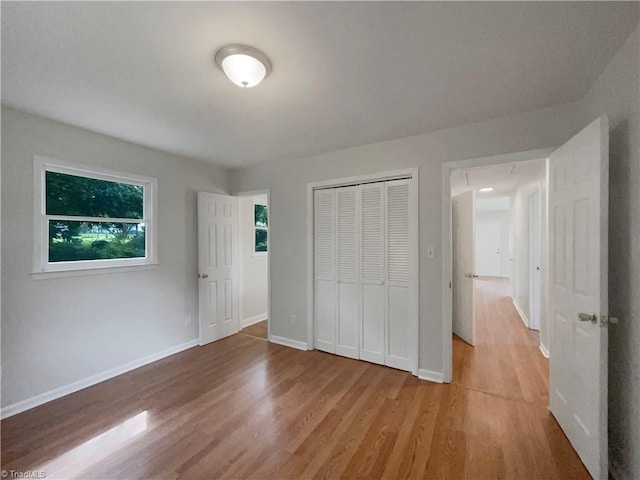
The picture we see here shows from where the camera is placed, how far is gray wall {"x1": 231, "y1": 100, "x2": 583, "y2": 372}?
7.69 ft

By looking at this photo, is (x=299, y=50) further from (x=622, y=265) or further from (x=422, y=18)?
(x=622, y=265)

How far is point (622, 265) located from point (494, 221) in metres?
9.46

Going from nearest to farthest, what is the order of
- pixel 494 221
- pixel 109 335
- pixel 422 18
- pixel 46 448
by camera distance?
pixel 422 18 < pixel 46 448 < pixel 109 335 < pixel 494 221

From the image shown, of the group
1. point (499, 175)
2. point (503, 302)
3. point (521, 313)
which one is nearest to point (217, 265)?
point (499, 175)

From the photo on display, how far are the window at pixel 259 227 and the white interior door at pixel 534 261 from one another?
438cm

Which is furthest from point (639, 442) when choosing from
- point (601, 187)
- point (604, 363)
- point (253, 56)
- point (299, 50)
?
point (253, 56)

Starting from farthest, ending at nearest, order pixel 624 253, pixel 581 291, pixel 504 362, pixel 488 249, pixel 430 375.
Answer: pixel 488 249, pixel 504 362, pixel 430 375, pixel 581 291, pixel 624 253

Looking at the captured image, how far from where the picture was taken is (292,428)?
202 cm

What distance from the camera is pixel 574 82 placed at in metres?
1.88

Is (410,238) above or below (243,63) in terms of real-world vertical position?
below

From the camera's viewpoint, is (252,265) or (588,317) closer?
(588,317)

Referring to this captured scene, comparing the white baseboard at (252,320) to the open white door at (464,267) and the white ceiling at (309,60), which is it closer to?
the open white door at (464,267)

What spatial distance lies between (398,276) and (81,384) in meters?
3.35

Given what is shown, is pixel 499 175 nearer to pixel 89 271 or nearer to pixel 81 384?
pixel 89 271
